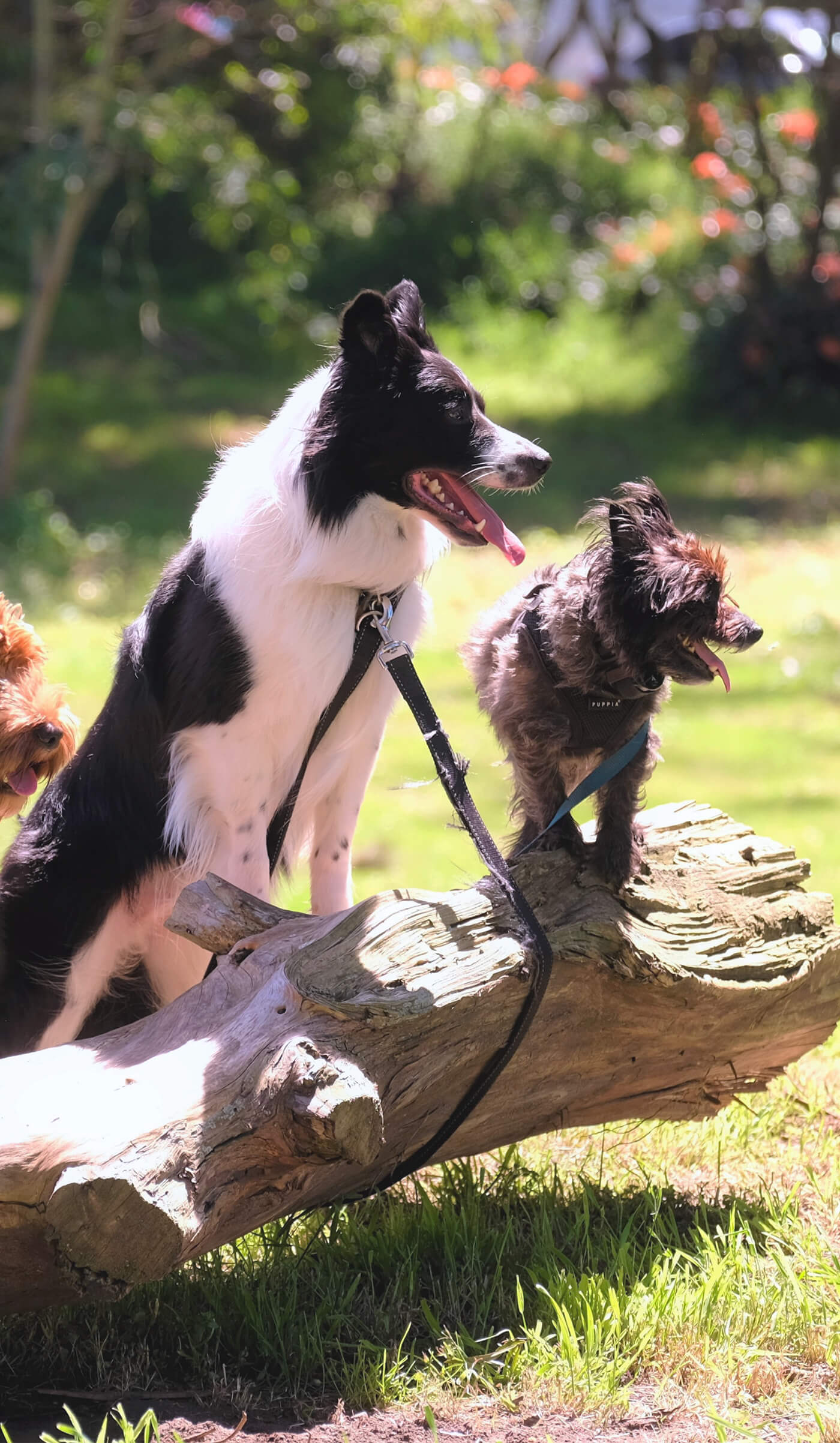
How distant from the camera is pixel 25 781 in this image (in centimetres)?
364

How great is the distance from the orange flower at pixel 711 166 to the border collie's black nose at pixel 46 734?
12089 mm

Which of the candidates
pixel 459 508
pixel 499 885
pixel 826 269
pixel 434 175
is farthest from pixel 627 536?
pixel 434 175

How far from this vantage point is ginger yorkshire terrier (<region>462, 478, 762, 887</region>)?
10.3 feet

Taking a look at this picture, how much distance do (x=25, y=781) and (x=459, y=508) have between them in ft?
4.39

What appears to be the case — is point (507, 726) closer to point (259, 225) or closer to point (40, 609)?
point (40, 609)

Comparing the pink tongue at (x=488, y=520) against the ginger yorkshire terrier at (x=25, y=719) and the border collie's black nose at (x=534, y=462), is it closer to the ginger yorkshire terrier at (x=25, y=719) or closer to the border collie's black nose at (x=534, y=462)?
the border collie's black nose at (x=534, y=462)

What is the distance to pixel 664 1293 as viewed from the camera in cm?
303

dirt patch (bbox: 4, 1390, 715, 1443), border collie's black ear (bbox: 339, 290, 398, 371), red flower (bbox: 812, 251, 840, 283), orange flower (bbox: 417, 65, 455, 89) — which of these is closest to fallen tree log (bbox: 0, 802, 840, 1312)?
dirt patch (bbox: 4, 1390, 715, 1443)

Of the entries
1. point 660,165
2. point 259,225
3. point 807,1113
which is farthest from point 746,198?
point 807,1113

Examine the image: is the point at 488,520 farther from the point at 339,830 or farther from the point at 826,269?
the point at 826,269

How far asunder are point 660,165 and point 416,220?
2830mm

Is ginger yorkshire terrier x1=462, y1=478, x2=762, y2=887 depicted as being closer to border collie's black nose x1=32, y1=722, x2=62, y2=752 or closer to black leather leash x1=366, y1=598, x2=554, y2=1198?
black leather leash x1=366, y1=598, x2=554, y2=1198

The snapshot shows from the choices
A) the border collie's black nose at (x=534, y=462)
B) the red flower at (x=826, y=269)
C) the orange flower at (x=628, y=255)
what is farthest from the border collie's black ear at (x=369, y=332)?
the orange flower at (x=628, y=255)

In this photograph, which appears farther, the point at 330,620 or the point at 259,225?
the point at 259,225
